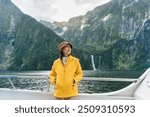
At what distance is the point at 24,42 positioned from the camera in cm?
14012

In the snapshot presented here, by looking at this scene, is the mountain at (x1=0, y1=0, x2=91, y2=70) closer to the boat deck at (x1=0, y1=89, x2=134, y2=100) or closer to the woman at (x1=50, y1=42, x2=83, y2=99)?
the boat deck at (x1=0, y1=89, x2=134, y2=100)

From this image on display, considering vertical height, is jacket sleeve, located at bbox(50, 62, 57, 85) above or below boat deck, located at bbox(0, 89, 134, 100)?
above

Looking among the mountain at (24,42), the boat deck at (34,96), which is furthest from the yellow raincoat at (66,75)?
the mountain at (24,42)

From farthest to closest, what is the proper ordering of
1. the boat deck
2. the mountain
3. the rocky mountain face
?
the rocky mountain face, the mountain, the boat deck

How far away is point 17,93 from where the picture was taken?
4984mm

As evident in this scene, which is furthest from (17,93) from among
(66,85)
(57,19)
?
(57,19)

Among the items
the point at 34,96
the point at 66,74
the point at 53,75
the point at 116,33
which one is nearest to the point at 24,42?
the point at 116,33

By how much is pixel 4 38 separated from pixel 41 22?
18.0 metres

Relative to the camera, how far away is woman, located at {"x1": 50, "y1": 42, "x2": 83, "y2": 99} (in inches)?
152

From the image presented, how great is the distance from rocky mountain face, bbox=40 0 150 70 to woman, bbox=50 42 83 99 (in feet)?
400

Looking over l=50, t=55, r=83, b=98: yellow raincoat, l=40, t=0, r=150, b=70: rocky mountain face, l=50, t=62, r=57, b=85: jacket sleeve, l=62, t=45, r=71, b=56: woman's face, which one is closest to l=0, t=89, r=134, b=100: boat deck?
l=50, t=55, r=83, b=98: yellow raincoat

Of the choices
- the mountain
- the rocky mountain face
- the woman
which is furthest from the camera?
the rocky mountain face

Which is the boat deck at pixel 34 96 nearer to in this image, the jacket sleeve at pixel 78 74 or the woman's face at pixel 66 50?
the jacket sleeve at pixel 78 74

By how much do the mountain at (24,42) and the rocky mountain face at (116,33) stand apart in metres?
8.00
